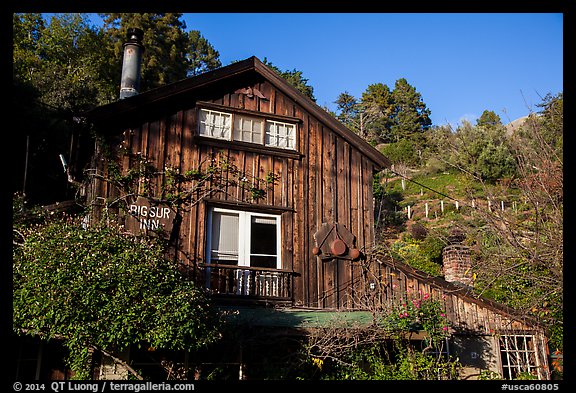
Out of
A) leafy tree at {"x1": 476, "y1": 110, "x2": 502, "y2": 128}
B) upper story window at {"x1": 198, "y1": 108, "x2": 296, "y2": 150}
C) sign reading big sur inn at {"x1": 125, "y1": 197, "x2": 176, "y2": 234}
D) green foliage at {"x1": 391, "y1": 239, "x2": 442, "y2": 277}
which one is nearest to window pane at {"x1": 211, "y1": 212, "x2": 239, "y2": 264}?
sign reading big sur inn at {"x1": 125, "y1": 197, "x2": 176, "y2": 234}

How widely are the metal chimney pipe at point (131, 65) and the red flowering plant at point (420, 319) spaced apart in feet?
27.4

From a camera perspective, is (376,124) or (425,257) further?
(376,124)

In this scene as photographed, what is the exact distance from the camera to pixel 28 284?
28.4 feet

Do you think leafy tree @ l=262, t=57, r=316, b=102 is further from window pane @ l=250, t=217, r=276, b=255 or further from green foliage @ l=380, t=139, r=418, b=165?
window pane @ l=250, t=217, r=276, b=255

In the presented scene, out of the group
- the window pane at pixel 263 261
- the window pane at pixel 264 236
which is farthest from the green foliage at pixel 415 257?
the window pane at pixel 263 261

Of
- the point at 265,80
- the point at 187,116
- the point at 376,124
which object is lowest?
the point at 187,116

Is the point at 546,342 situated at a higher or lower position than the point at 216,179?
lower

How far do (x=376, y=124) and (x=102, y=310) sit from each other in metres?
46.7

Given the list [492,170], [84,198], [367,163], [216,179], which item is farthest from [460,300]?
[492,170]

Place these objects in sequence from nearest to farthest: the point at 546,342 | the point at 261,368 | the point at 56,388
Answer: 1. the point at 56,388
2. the point at 261,368
3. the point at 546,342

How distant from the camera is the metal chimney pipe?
1427cm

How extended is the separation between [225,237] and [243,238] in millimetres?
→ 405

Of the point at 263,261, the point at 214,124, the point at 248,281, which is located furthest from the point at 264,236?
the point at 214,124

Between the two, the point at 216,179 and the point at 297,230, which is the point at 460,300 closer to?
the point at 297,230
